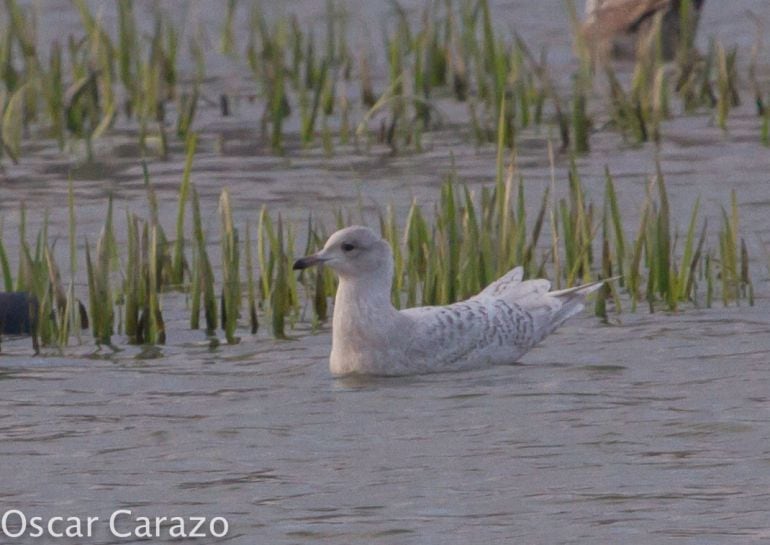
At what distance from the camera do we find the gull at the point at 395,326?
346 inches

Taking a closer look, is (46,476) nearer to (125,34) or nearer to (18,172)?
(18,172)

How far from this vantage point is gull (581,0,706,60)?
57.3 feet

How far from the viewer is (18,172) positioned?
13695mm

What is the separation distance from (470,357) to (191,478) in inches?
82.1

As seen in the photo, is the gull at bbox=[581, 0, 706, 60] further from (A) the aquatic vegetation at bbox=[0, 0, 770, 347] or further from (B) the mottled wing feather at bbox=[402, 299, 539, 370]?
(B) the mottled wing feather at bbox=[402, 299, 539, 370]

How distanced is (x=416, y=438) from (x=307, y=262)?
1361mm

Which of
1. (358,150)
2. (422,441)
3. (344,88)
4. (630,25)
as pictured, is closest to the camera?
(422,441)

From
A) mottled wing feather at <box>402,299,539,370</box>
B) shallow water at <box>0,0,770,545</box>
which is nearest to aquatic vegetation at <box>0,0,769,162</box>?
shallow water at <box>0,0,770,545</box>

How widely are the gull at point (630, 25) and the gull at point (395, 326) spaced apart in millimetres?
8530

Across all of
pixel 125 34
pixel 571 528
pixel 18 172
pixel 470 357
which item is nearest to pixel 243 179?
pixel 18 172

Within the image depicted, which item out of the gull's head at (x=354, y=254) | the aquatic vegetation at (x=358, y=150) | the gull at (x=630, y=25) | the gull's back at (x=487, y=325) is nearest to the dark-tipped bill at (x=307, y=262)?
the gull's head at (x=354, y=254)

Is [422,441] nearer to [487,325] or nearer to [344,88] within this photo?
[487,325]

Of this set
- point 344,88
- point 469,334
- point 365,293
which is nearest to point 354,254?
point 365,293

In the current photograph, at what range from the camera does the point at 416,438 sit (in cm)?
759
